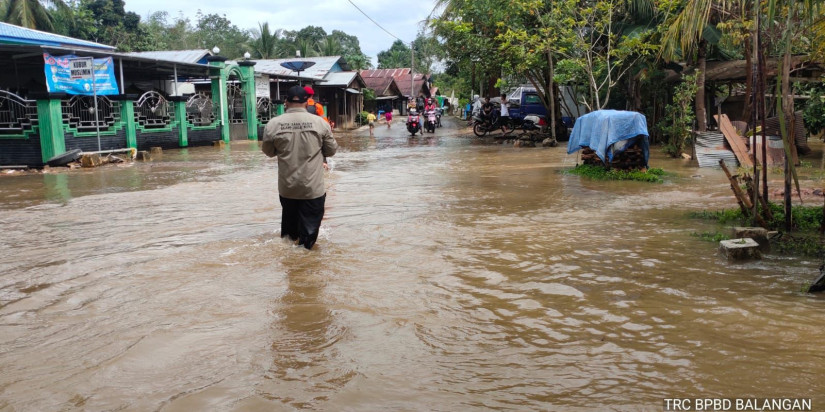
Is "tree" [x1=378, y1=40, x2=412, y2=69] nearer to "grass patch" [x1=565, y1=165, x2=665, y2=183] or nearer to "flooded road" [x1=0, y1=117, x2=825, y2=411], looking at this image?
"grass patch" [x1=565, y1=165, x2=665, y2=183]

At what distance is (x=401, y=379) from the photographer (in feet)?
10.7

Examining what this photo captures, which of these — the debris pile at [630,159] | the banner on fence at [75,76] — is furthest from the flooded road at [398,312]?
the banner on fence at [75,76]

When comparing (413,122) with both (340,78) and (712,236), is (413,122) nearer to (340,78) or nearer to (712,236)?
(340,78)

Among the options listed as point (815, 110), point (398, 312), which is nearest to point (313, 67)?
point (815, 110)

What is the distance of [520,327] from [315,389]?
145 cm

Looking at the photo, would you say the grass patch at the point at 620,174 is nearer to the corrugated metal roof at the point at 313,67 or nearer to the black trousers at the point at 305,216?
the black trousers at the point at 305,216

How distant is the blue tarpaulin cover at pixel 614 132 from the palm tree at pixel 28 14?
1115 inches

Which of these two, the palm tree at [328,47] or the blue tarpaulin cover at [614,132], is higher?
the palm tree at [328,47]

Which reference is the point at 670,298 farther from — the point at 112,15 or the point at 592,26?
the point at 112,15

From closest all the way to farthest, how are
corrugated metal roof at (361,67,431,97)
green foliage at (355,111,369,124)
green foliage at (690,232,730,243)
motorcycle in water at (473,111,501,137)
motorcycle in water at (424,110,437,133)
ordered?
green foliage at (690,232,730,243), motorcycle in water at (473,111,501,137), motorcycle in water at (424,110,437,133), green foliage at (355,111,369,124), corrugated metal roof at (361,67,431,97)

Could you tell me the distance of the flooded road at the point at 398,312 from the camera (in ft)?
10.3

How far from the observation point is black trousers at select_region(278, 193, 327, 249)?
5973 millimetres

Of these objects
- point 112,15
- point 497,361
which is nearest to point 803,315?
point 497,361

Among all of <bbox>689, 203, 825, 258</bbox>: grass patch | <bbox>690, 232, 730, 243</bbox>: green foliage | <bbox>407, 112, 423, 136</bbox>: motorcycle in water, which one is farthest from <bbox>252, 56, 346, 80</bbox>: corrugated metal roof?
<bbox>690, 232, 730, 243</bbox>: green foliage
